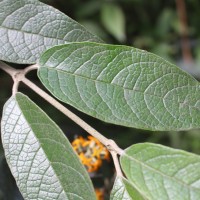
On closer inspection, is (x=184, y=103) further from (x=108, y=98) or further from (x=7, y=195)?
(x=7, y=195)

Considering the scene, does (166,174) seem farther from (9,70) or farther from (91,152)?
(91,152)

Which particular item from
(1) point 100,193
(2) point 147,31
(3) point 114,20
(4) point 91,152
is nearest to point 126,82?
(4) point 91,152

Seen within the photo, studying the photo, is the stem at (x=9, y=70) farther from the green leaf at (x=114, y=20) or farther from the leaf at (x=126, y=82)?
the green leaf at (x=114, y=20)

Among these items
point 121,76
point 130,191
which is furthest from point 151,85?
point 130,191

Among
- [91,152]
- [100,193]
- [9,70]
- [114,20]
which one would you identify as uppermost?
[114,20]

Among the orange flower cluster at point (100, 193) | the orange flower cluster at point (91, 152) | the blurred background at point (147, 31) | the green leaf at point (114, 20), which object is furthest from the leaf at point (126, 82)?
the green leaf at point (114, 20)

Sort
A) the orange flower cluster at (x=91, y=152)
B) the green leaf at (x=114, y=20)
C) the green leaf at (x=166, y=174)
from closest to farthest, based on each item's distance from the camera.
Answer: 1. the green leaf at (x=166, y=174)
2. the orange flower cluster at (x=91, y=152)
3. the green leaf at (x=114, y=20)
